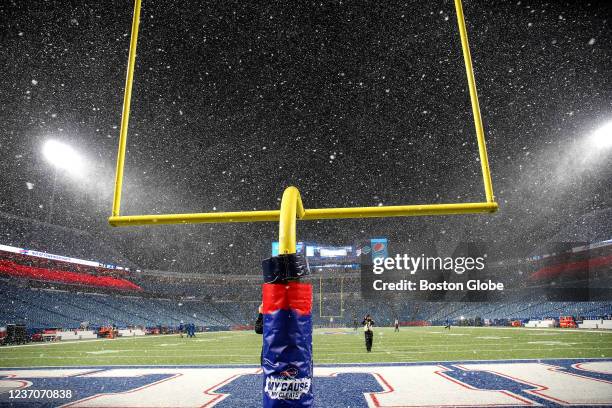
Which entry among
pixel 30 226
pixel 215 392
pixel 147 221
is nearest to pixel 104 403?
pixel 215 392

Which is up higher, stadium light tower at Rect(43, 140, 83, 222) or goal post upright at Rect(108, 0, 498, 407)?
stadium light tower at Rect(43, 140, 83, 222)

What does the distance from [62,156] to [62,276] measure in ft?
53.4

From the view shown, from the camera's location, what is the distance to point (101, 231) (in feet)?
154

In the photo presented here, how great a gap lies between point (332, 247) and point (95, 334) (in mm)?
33856

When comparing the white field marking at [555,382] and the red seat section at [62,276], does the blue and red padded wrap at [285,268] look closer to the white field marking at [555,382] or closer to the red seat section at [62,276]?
the white field marking at [555,382]

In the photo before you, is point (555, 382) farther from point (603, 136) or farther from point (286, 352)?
point (603, 136)

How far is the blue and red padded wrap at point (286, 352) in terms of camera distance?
1526 mm

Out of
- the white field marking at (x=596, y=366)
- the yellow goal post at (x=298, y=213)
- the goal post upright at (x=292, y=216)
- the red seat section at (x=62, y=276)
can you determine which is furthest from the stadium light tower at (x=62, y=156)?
the white field marking at (x=596, y=366)

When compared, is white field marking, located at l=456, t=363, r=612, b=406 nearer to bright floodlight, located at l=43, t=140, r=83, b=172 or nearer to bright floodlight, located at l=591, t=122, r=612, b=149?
bright floodlight, located at l=591, t=122, r=612, b=149

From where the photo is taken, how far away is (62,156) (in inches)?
986

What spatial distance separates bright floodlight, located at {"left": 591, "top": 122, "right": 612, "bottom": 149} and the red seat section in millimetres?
43339

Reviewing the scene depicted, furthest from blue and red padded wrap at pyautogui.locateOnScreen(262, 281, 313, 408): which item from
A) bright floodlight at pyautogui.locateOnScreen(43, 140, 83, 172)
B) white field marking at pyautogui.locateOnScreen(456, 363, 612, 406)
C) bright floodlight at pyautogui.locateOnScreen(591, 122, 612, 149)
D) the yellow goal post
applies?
bright floodlight at pyautogui.locateOnScreen(591, 122, 612, 149)

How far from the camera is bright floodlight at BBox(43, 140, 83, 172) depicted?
24.1 metres

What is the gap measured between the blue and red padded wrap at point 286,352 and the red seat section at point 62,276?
3580 cm
